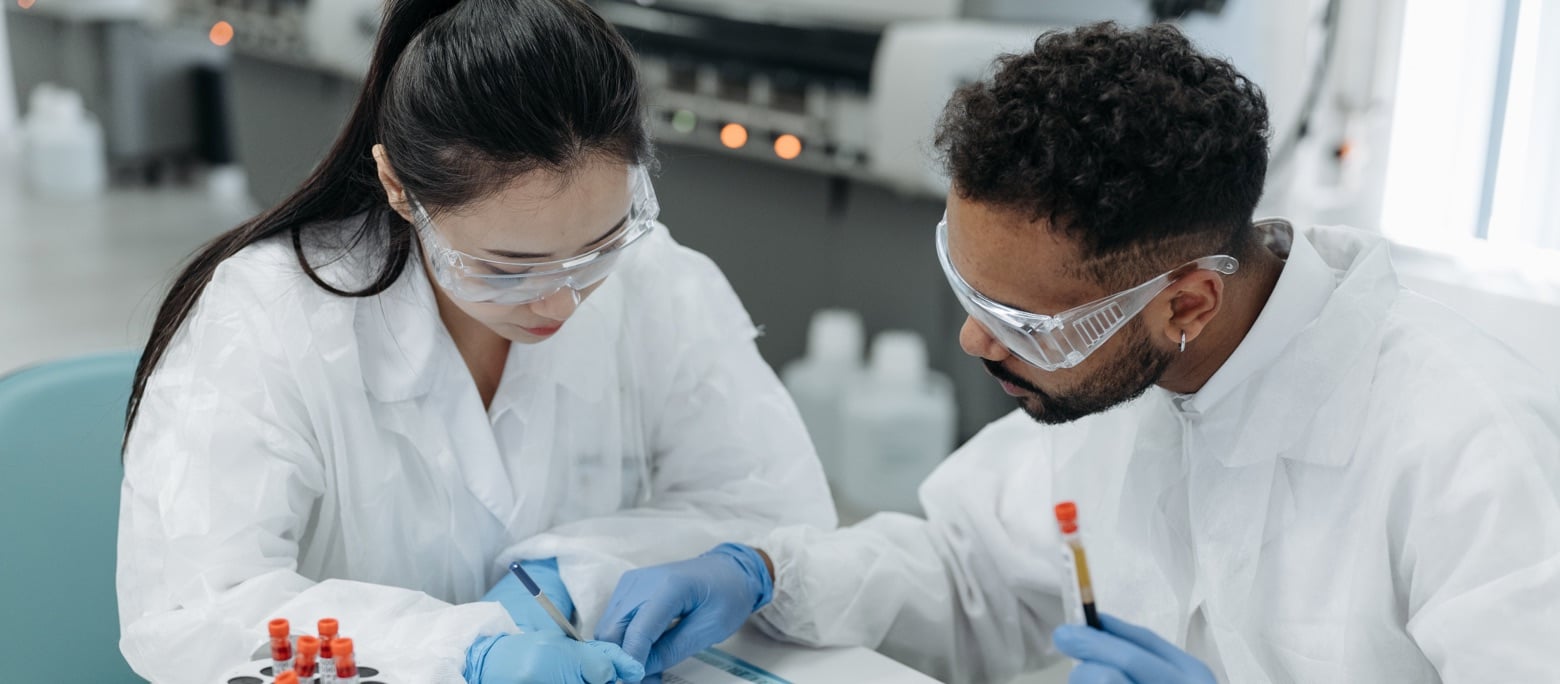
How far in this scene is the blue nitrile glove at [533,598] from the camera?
47.9 inches

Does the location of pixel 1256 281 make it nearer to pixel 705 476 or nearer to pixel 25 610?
pixel 705 476

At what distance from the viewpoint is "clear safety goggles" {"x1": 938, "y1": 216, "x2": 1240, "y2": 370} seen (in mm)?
1070

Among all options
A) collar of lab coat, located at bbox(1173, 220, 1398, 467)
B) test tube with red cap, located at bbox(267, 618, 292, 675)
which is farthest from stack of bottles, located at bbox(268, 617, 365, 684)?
collar of lab coat, located at bbox(1173, 220, 1398, 467)

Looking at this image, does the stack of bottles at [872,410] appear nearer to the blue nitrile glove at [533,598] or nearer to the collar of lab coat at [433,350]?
the collar of lab coat at [433,350]

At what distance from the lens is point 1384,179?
2107mm

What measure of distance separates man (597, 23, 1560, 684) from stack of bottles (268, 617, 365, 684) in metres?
0.30

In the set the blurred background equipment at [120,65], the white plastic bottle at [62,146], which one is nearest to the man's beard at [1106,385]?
the blurred background equipment at [120,65]

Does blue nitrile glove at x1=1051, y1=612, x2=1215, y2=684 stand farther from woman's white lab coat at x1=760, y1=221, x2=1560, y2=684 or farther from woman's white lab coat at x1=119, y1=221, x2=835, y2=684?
woman's white lab coat at x1=119, y1=221, x2=835, y2=684

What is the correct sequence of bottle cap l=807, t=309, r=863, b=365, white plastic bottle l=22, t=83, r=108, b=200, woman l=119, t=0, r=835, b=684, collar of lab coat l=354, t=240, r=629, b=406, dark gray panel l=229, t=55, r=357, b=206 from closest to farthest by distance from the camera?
1. woman l=119, t=0, r=835, b=684
2. collar of lab coat l=354, t=240, r=629, b=406
3. bottle cap l=807, t=309, r=863, b=365
4. dark gray panel l=229, t=55, r=357, b=206
5. white plastic bottle l=22, t=83, r=108, b=200

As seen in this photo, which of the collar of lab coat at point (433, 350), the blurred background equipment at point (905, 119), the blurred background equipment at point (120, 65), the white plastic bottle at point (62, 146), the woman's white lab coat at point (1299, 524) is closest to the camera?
the woman's white lab coat at point (1299, 524)

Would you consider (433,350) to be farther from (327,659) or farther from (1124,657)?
(1124,657)

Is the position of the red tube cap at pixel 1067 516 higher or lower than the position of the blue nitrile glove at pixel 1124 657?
higher

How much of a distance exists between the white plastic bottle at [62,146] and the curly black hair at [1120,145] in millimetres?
4565

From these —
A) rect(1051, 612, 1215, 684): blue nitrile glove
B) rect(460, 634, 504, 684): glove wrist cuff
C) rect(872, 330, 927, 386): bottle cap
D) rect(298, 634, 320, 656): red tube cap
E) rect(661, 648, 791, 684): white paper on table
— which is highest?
rect(298, 634, 320, 656): red tube cap
